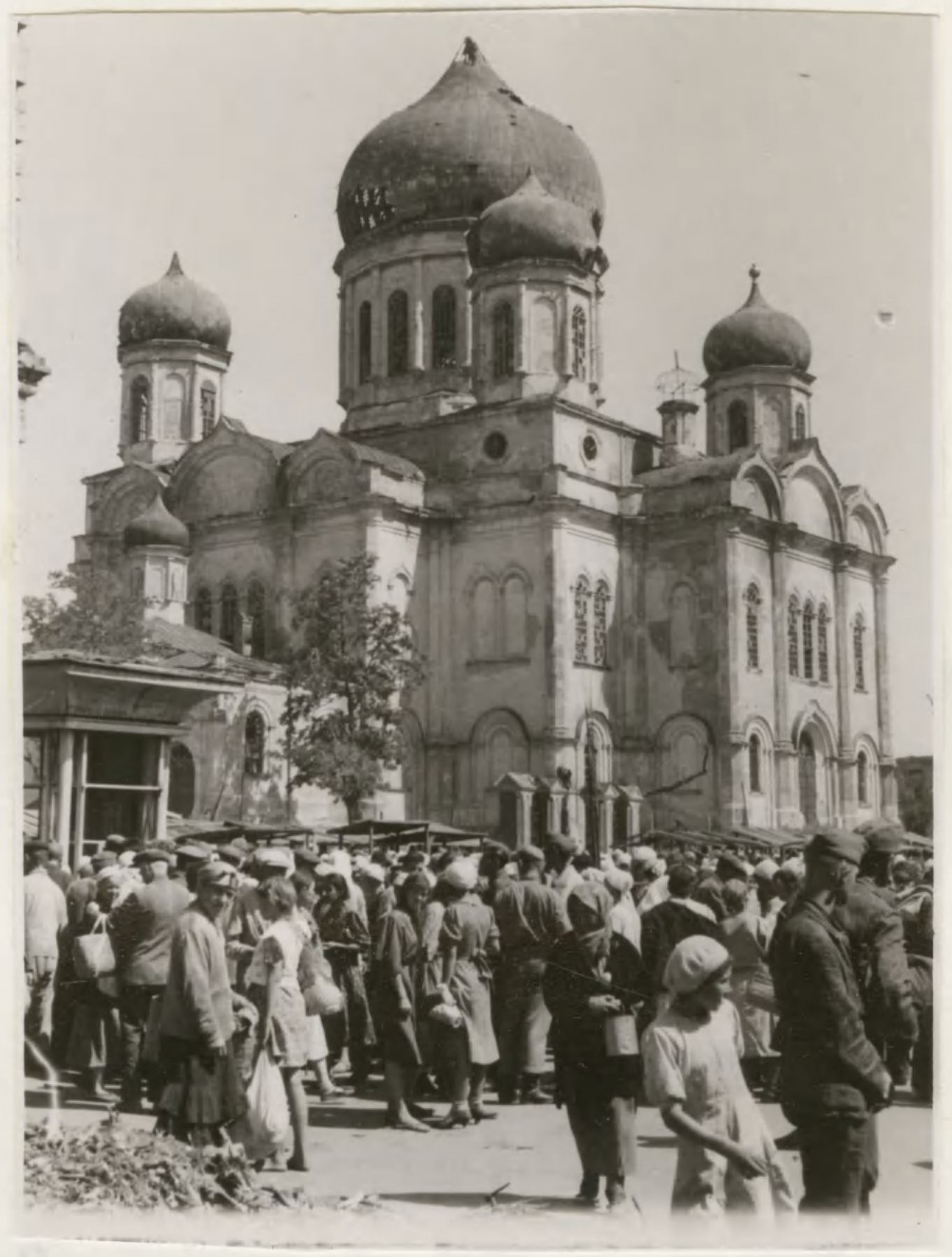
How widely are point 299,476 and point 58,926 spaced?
89.1ft

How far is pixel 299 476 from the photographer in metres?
38.3

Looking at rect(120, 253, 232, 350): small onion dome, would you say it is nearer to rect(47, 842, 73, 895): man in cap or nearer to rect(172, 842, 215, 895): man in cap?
rect(47, 842, 73, 895): man in cap

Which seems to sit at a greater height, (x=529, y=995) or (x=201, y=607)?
(x=201, y=607)

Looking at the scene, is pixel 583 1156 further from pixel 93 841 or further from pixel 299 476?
pixel 299 476

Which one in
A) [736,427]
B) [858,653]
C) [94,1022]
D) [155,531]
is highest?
[736,427]

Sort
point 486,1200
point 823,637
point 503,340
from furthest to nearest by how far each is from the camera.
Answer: point 823,637 → point 503,340 → point 486,1200

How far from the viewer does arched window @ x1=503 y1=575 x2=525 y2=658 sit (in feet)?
122

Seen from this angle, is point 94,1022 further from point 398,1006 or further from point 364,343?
point 364,343

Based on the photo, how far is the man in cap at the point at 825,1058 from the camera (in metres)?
6.68

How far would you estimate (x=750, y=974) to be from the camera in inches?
428

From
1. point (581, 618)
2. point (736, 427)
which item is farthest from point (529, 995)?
point (736, 427)

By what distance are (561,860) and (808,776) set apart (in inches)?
1129

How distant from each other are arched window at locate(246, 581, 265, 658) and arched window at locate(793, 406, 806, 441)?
53.2 ft

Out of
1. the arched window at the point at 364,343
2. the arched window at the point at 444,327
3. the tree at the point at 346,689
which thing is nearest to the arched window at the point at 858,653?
the tree at the point at 346,689
